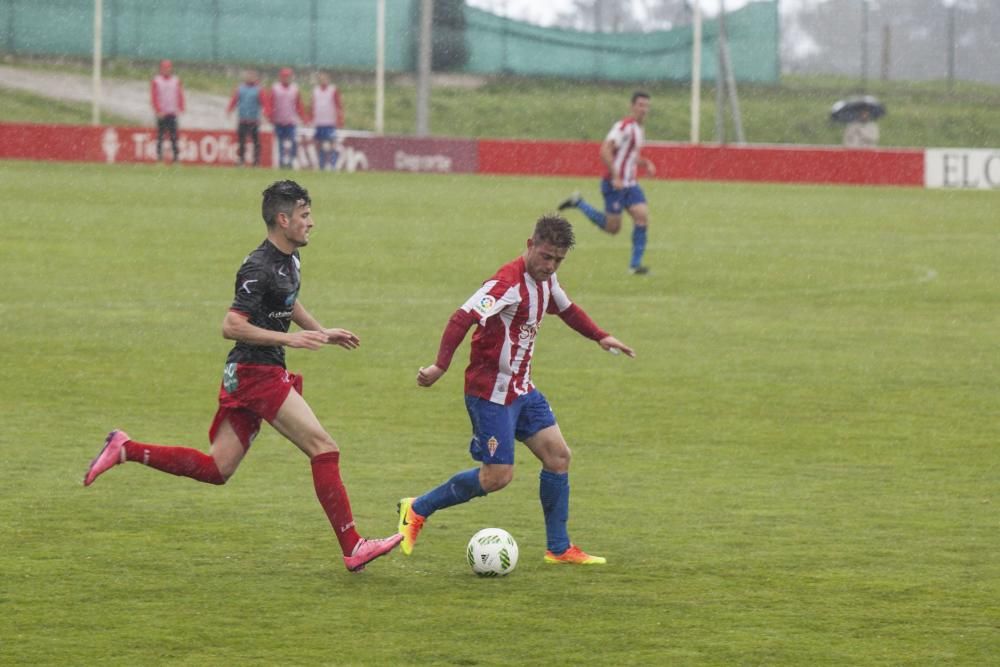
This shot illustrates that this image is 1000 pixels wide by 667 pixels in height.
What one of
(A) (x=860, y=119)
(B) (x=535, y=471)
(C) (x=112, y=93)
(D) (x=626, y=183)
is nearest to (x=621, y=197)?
(D) (x=626, y=183)

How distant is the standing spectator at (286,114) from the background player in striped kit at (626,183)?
17.7 m

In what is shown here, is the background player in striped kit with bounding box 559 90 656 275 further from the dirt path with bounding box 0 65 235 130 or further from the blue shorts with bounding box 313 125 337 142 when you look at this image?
the dirt path with bounding box 0 65 235 130

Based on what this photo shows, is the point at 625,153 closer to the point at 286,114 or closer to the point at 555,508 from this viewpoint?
the point at 555,508

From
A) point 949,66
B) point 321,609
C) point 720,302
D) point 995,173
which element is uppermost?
point 949,66

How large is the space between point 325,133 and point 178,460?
110ft

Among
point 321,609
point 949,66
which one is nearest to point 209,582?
point 321,609

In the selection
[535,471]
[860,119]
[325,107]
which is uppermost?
[860,119]

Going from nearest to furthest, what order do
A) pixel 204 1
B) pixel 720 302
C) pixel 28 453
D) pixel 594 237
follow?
pixel 28 453, pixel 720 302, pixel 594 237, pixel 204 1

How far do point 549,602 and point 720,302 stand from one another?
40.6ft

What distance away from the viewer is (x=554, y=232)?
8.12 metres

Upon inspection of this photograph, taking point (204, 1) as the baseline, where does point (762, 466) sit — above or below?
below

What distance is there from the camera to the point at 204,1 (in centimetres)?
4769

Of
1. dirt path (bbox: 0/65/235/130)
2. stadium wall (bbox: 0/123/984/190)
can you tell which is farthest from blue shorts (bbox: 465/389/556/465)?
dirt path (bbox: 0/65/235/130)

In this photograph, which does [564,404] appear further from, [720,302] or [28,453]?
[720,302]
